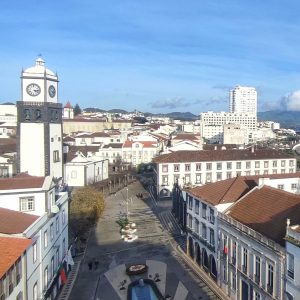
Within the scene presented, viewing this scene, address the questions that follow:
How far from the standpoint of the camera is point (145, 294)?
29.2 m

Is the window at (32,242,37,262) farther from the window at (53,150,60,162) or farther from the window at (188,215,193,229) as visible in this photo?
the window at (53,150,60,162)

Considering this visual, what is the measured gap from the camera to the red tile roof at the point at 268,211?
86.1 feet

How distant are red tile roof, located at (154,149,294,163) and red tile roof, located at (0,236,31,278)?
47415 millimetres

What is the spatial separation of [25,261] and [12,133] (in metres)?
110

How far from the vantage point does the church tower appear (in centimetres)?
4828

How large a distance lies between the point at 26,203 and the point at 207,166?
43.5 m

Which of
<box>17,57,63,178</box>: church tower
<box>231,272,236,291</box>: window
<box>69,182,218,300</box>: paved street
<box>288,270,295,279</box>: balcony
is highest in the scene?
<box>17,57,63,178</box>: church tower

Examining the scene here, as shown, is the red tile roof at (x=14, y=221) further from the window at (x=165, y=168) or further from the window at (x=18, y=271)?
the window at (x=165, y=168)

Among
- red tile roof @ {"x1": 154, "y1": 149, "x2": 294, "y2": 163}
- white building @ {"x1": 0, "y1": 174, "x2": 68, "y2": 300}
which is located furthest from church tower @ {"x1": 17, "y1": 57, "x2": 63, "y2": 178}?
red tile roof @ {"x1": 154, "y1": 149, "x2": 294, "y2": 163}

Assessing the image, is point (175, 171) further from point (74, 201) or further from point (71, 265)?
point (71, 265)

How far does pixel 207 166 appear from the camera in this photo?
6825cm

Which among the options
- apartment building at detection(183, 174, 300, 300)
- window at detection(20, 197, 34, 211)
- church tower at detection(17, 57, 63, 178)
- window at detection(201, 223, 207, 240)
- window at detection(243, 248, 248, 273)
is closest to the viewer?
apartment building at detection(183, 174, 300, 300)

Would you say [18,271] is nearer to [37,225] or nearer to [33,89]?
[37,225]

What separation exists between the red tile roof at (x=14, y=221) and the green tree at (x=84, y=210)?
1469 cm
